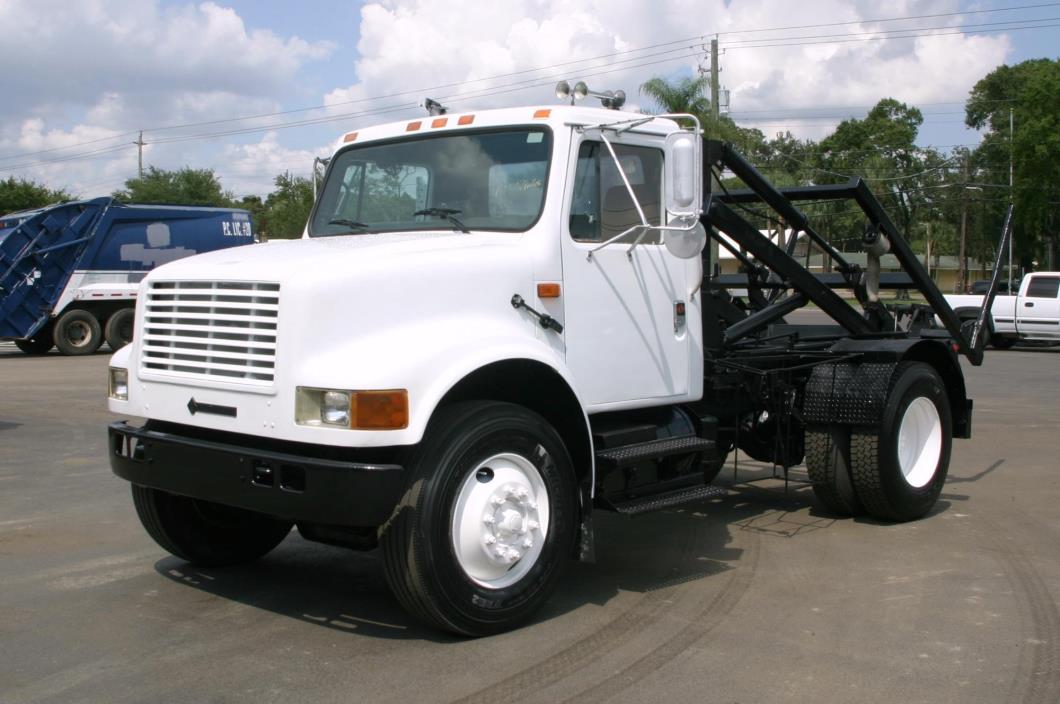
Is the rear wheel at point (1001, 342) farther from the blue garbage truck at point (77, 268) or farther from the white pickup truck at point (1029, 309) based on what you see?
the blue garbage truck at point (77, 268)

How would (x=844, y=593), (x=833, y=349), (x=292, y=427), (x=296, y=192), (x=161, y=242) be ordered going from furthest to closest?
(x=296, y=192) < (x=161, y=242) < (x=833, y=349) < (x=844, y=593) < (x=292, y=427)

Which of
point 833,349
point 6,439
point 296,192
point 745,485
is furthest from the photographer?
point 296,192

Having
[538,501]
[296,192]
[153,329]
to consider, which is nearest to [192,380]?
[153,329]

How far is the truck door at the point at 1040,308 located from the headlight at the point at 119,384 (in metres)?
23.8

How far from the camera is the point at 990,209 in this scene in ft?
214

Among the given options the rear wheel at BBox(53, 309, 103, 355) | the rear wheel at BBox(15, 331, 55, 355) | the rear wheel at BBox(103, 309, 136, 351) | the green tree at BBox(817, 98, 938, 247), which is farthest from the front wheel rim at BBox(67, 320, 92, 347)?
the green tree at BBox(817, 98, 938, 247)

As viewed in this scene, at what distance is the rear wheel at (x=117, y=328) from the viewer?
24562mm

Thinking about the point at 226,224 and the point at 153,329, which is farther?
the point at 226,224

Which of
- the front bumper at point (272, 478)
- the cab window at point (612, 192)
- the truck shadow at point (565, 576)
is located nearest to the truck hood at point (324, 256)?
the cab window at point (612, 192)

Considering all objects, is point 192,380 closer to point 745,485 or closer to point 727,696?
point 727,696

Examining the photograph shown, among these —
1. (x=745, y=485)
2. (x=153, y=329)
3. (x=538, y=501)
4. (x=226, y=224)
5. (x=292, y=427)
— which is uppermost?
(x=226, y=224)

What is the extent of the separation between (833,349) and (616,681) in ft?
13.5

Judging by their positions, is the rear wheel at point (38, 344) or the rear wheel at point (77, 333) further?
the rear wheel at point (38, 344)

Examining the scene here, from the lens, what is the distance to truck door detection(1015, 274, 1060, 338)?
81.7ft
